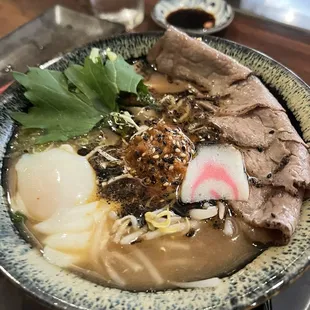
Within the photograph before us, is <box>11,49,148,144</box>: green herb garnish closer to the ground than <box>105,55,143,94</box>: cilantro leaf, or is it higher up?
closer to the ground

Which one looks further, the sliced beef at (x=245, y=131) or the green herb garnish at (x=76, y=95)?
the green herb garnish at (x=76, y=95)

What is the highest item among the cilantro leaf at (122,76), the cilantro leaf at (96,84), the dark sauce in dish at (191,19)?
the dark sauce in dish at (191,19)

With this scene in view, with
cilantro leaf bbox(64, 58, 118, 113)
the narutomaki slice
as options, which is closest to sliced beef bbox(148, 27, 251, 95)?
cilantro leaf bbox(64, 58, 118, 113)

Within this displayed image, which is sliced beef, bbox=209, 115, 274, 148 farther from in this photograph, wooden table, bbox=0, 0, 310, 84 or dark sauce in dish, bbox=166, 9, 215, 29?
dark sauce in dish, bbox=166, 9, 215, 29

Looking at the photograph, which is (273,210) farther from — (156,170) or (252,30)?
(252,30)

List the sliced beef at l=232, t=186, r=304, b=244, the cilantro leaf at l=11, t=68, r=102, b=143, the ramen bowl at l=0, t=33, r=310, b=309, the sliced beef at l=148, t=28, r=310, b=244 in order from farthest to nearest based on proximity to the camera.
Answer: the cilantro leaf at l=11, t=68, r=102, b=143 < the sliced beef at l=148, t=28, r=310, b=244 < the sliced beef at l=232, t=186, r=304, b=244 < the ramen bowl at l=0, t=33, r=310, b=309

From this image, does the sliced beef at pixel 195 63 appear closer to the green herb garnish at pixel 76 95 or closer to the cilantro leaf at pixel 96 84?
the green herb garnish at pixel 76 95

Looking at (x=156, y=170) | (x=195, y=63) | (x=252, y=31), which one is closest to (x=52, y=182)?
(x=156, y=170)

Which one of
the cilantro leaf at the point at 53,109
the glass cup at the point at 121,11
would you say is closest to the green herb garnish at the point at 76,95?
the cilantro leaf at the point at 53,109
